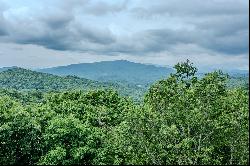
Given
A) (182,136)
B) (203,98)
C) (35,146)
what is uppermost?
(203,98)

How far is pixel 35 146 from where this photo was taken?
170 feet

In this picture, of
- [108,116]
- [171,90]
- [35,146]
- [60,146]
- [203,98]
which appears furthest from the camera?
[108,116]

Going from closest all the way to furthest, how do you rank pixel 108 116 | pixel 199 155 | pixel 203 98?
pixel 199 155, pixel 203 98, pixel 108 116

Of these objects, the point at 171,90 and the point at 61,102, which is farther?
the point at 61,102

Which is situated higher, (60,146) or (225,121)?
(225,121)

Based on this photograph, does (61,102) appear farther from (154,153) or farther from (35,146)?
(154,153)

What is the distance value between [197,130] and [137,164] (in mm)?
6412

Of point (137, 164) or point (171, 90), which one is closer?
point (137, 164)

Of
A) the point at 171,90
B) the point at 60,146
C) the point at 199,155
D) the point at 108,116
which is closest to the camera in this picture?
the point at 199,155

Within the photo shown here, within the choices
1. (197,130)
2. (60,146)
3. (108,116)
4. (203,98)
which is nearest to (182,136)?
(197,130)

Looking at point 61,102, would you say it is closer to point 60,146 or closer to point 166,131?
point 60,146

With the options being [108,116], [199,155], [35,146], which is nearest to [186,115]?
[199,155]

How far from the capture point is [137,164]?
37.6 m

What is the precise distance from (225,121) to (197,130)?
270cm
